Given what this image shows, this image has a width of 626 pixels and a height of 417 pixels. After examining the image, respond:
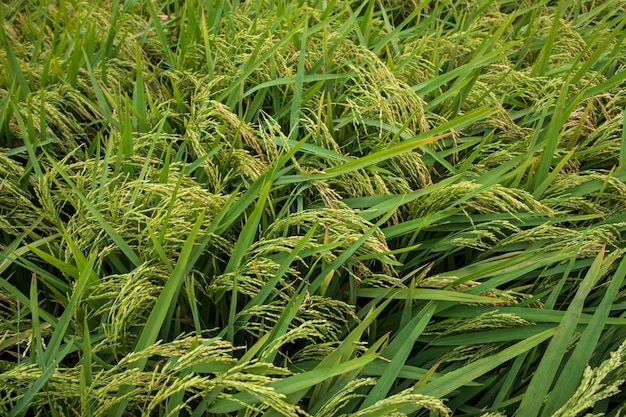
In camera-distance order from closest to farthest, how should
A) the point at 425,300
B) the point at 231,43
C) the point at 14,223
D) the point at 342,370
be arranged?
the point at 342,370
the point at 425,300
the point at 14,223
the point at 231,43

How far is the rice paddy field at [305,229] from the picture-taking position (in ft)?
3.66

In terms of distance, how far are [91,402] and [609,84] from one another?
158 cm

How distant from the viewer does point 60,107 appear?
1762 mm

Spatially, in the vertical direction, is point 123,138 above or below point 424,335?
above

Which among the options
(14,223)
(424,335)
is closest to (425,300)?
(424,335)

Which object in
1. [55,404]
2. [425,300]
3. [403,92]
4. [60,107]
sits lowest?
[55,404]

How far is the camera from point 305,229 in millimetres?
1414

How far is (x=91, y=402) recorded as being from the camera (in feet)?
3.60

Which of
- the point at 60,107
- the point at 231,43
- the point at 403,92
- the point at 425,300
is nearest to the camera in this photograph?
the point at 425,300

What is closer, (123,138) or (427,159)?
(123,138)

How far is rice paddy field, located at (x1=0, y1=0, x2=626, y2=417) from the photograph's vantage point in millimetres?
1114

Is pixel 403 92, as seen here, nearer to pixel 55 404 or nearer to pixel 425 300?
pixel 425 300

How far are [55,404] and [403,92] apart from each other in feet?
3.70

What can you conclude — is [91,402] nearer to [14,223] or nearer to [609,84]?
[14,223]
